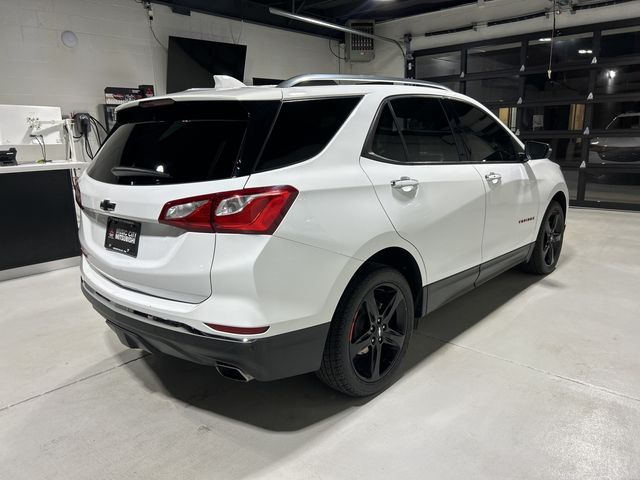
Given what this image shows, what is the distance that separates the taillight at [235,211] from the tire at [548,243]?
274 centimetres

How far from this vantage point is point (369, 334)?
6.69 feet

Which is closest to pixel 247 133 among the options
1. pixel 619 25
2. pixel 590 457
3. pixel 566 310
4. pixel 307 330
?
pixel 307 330

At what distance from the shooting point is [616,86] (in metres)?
7.19

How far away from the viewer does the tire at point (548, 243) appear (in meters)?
3.60

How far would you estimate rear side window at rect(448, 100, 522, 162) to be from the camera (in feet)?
8.84

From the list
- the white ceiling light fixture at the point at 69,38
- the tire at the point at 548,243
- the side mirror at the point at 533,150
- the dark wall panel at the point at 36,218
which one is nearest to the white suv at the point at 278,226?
the side mirror at the point at 533,150

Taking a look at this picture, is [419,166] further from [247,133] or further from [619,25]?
[619,25]

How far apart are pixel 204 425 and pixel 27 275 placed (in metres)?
3.34

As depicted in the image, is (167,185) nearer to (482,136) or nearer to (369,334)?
(369,334)

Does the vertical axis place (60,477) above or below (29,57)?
below

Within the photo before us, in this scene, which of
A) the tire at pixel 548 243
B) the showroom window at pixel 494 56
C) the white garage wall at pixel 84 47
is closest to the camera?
the tire at pixel 548 243

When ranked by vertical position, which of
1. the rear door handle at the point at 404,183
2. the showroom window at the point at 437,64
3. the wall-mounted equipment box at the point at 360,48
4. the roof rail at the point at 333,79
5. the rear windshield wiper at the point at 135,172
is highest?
the wall-mounted equipment box at the point at 360,48

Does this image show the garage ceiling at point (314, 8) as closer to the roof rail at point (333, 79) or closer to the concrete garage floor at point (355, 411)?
the roof rail at point (333, 79)

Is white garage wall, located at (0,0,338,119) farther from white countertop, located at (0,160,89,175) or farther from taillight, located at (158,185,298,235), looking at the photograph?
taillight, located at (158,185,298,235)
